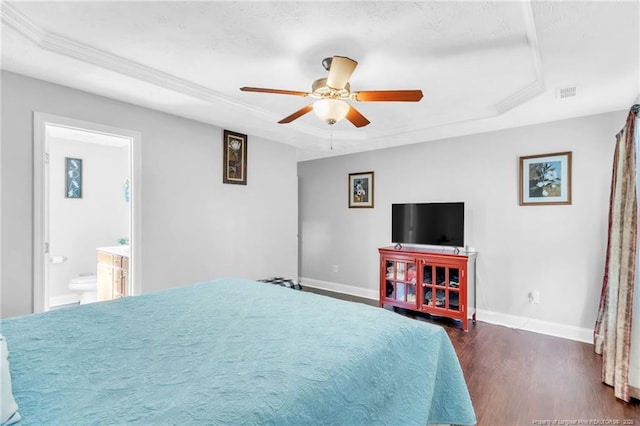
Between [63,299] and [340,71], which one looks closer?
[340,71]

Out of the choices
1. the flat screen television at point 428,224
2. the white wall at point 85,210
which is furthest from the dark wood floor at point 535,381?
the white wall at point 85,210

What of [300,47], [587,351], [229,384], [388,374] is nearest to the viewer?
[229,384]

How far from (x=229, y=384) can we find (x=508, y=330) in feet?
11.8

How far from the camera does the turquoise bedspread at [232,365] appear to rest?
0.91m

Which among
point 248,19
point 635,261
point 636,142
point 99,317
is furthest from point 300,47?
point 635,261

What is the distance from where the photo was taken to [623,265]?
2301mm

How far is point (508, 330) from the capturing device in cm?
356

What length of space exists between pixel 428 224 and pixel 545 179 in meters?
1.34

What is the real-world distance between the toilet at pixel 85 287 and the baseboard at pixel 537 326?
4.99 metres

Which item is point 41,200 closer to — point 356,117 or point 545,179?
point 356,117

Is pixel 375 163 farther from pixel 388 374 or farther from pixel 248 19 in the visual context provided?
pixel 388 374

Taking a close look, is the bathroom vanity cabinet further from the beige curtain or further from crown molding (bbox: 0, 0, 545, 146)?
the beige curtain

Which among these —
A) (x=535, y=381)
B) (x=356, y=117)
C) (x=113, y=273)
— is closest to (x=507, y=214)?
(x=535, y=381)

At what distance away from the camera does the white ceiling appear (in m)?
1.77
